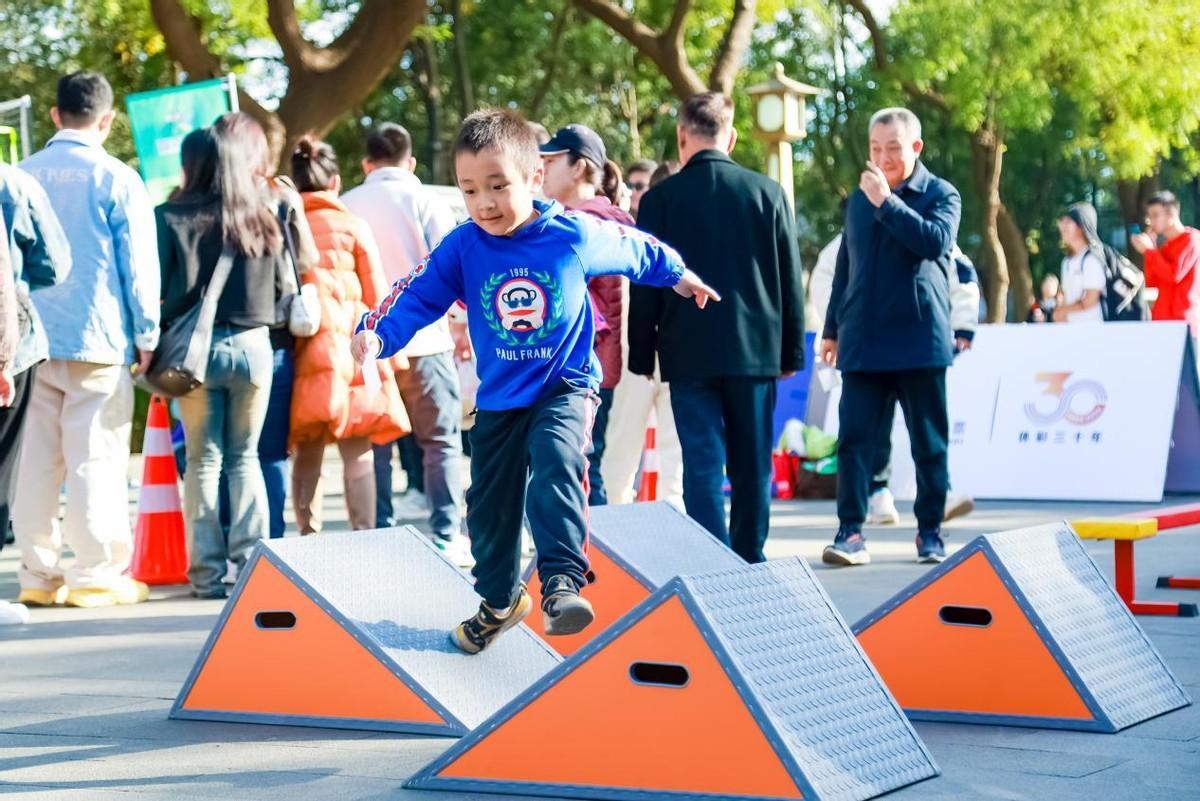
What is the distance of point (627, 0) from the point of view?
29203 mm

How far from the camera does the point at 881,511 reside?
1194 centimetres

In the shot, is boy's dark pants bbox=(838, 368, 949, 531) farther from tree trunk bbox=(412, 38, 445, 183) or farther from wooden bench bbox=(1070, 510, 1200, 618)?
tree trunk bbox=(412, 38, 445, 183)

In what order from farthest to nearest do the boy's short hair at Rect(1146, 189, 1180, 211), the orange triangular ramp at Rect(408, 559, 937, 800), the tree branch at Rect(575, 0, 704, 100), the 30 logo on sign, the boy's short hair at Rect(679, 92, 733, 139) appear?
the tree branch at Rect(575, 0, 704, 100) < the boy's short hair at Rect(1146, 189, 1180, 211) < the 30 logo on sign < the boy's short hair at Rect(679, 92, 733, 139) < the orange triangular ramp at Rect(408, 559, 937, 800)

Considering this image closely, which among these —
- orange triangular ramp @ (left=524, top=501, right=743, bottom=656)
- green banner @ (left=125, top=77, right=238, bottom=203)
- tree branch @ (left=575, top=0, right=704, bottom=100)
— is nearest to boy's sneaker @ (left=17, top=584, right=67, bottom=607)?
orange triangular ramp @ (left=524, top=501, right=743, bottom=656)

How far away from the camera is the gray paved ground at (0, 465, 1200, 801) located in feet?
15.5

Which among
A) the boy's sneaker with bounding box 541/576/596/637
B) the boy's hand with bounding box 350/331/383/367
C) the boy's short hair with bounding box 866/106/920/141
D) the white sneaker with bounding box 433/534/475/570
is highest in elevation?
the boy's short hair with bounding box 866/106/920/141

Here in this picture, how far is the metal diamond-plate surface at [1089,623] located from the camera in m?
5.51

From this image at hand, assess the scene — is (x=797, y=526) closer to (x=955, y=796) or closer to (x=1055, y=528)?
(x=1055, y=528)

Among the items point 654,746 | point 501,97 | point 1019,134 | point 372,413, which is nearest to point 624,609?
point 654,746

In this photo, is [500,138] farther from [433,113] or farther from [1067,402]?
[433,113]

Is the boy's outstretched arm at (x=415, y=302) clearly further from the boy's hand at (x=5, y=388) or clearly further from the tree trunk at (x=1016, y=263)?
the tree trunk at (x=1016, y=263)

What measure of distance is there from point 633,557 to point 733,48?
678 inches

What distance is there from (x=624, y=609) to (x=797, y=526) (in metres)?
5.58

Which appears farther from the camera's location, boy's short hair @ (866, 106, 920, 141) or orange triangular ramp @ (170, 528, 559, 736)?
boy's short hair @ (866, 106, 920, 141)
